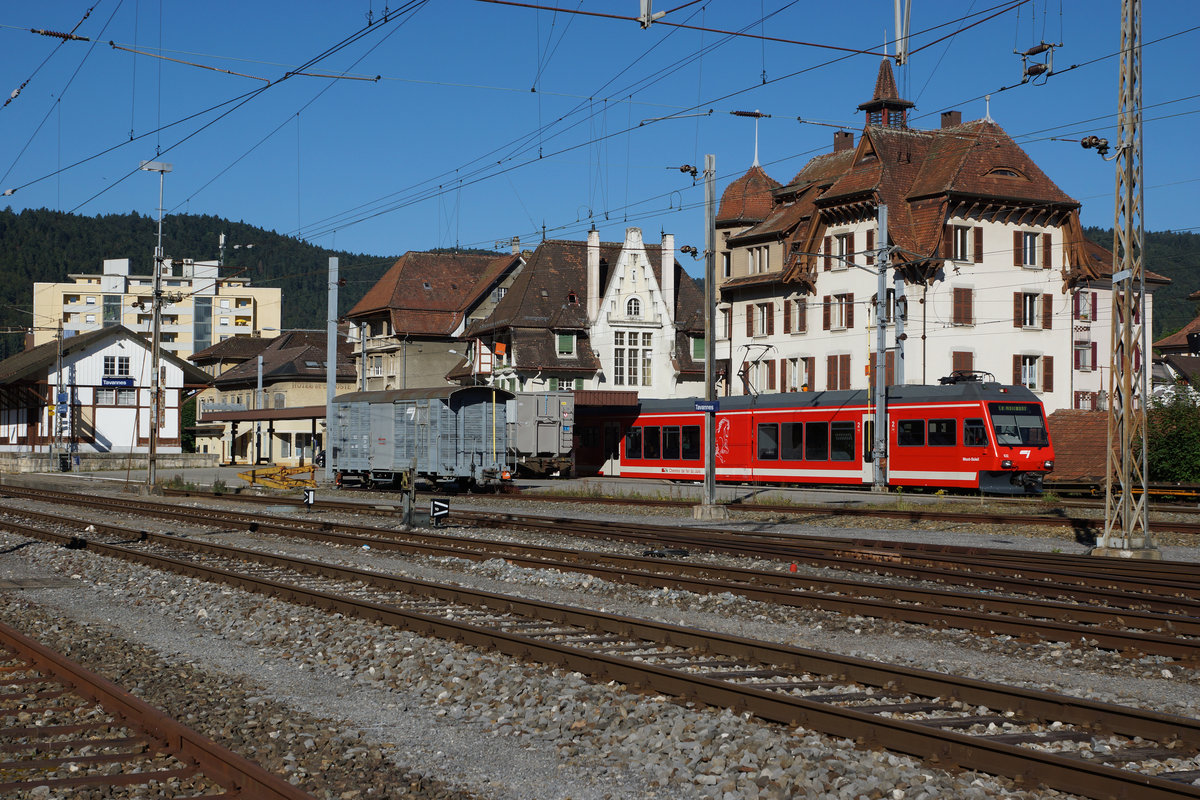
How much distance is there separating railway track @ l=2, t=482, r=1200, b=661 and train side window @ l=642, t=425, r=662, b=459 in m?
22.7

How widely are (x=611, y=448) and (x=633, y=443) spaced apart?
2086 millimetres

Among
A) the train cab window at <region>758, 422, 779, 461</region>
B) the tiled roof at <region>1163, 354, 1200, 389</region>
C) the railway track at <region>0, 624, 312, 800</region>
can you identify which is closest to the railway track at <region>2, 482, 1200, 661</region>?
the railway track at <region>0, 624, 312, 800</region>

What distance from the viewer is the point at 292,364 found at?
82688 mm

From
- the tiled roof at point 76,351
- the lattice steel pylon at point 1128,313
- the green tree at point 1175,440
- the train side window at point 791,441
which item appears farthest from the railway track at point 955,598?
the tiled roof at point 76,351

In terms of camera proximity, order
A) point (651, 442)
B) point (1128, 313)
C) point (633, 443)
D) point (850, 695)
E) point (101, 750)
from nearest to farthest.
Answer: point (101, 750), point (850, 695), point (1128, 313), point (651, 442), point (633, 443)

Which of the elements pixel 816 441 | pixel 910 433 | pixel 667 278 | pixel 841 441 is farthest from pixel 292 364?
pixel 910 433

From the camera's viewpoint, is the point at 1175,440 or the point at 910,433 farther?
the point at 1175,440

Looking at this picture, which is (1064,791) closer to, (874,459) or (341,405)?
(874,459)

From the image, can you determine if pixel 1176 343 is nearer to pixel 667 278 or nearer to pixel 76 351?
pixel 667 278

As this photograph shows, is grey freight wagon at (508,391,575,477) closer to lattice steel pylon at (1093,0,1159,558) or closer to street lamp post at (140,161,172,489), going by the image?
street lamp post at (140,161,172,489)

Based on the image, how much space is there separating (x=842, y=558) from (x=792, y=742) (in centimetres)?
1043

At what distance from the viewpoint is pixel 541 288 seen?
67000 mm

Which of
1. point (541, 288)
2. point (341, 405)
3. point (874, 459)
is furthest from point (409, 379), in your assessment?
point (874, 459)

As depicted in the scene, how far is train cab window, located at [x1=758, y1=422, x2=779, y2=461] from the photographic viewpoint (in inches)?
1481
